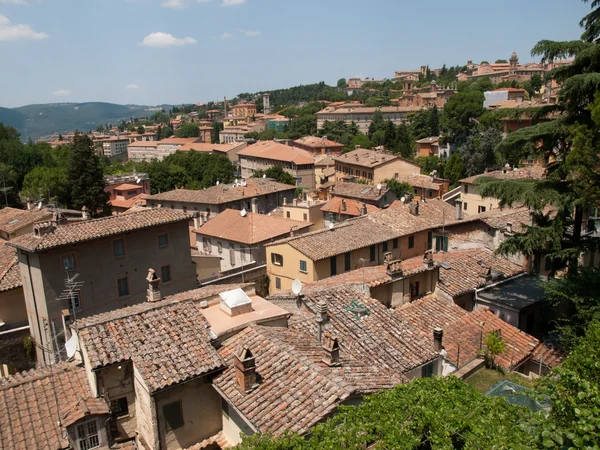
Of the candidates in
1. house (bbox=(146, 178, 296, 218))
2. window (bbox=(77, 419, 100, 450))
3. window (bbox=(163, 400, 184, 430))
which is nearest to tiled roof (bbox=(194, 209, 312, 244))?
house (bbox=(146, 178, 296, 218))

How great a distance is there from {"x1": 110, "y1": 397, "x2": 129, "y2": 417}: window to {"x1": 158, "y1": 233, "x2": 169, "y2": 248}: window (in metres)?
15.1

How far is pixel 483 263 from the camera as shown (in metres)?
22.1

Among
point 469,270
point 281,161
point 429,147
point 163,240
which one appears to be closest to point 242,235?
point 163,240

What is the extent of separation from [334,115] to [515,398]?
126 m

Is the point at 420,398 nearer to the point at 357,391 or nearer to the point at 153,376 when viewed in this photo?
the point at 357,391

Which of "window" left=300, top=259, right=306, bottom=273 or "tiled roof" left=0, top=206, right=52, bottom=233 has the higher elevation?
"tiled roof" left=0, top=206, right=52, bottom=233

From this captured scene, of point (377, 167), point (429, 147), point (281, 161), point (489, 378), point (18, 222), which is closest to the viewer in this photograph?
point (489, 378)

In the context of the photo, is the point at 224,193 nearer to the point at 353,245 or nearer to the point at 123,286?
the point at 353,245

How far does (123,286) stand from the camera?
23516 millimetres

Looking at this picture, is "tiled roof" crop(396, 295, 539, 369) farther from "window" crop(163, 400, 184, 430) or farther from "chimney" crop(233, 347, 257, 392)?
"window" crop(163, 400, 184, 430)

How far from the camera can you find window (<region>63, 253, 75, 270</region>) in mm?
21344

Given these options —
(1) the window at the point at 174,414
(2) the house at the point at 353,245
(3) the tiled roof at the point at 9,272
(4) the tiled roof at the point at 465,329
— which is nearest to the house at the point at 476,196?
(2) the house at the point at 353,245

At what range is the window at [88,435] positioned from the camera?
30.5 ft

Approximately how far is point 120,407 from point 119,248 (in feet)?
45.7
